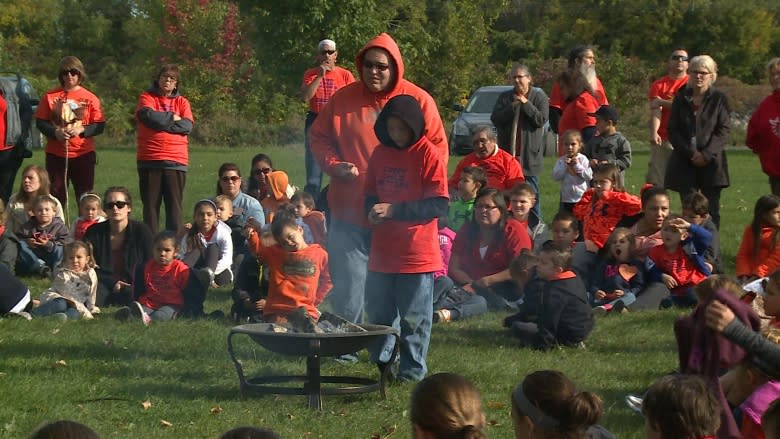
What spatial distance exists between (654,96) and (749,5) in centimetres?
4075

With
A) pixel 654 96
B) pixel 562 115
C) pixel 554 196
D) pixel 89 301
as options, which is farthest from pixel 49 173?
pixel 554 196

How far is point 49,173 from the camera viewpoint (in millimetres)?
14352

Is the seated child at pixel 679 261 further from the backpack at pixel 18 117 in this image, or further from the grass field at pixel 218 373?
the backpack at pixel 18 117

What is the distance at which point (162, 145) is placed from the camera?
1344cm

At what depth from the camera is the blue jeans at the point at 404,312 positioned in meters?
8.08

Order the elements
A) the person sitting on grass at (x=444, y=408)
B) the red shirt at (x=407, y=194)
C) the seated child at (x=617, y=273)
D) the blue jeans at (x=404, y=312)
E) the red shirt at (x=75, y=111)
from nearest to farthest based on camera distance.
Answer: the person sitting on grass at (x=444, y=408), the red shirt at (x=407, y=194), the blue jeans at (x=404, y=312), the seated child at (x=617, y=273), the red shirt at (x=75, y=111)

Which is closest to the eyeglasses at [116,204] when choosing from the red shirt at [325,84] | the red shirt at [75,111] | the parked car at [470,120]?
the red shirt at [75,111]

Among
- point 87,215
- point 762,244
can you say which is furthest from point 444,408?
point 87,215

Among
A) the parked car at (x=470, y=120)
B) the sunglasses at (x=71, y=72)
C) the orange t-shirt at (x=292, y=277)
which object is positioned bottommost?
the parked car at (x=470, y=120)

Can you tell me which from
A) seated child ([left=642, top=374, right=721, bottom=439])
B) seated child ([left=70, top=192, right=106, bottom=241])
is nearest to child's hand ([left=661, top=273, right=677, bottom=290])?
seated child ([left=70, top=192, right=106, bottom=241])

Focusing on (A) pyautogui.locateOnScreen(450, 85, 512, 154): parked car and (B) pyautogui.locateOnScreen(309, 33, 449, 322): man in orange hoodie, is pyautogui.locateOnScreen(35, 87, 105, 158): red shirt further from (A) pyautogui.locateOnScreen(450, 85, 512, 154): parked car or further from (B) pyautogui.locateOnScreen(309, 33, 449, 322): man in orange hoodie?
(A) pyautogui.locateOnScreen(450, 85, 512, 154): parked car

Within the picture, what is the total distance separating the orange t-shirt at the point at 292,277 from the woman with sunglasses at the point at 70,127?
17.2 feet

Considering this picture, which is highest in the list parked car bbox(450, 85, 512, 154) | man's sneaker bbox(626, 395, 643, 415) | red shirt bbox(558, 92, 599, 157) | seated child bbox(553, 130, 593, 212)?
red shirt bbox(558, 92, 599, 157)

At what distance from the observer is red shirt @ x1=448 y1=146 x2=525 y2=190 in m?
12.9
